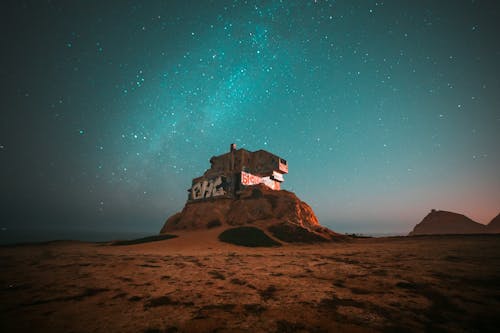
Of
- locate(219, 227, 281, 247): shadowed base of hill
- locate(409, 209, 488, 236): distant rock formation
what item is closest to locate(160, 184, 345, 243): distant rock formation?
locate(219, 227, 281, 247): shadowed base of hill

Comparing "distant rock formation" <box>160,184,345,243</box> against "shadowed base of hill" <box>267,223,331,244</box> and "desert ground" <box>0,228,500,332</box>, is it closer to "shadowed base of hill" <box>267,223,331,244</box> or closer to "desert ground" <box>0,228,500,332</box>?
"shadowed base of hill" <box>267,223,331,244</box>

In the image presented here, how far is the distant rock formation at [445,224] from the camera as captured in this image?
6494 cm

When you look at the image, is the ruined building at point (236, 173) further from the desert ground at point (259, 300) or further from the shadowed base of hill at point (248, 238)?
the desert ground at point (259, 300)

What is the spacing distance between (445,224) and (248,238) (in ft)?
280

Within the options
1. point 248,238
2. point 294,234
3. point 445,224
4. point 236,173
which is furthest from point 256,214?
point 445,224

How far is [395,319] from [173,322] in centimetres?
465

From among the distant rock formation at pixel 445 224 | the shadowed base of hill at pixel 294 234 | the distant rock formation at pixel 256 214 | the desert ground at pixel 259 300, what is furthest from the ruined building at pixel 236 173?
the distant rock formation at pixel 445 224

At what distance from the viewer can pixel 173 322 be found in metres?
4.27

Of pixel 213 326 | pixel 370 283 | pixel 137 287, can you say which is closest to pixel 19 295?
pixel 137 287

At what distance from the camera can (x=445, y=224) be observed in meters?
71.6

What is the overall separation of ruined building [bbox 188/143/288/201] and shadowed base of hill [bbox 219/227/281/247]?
11.9 meters

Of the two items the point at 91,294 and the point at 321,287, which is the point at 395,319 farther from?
the point at 91,294

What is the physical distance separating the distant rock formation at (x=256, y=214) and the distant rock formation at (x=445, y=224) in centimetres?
5588

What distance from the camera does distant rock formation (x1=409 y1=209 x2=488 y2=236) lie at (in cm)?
6494
